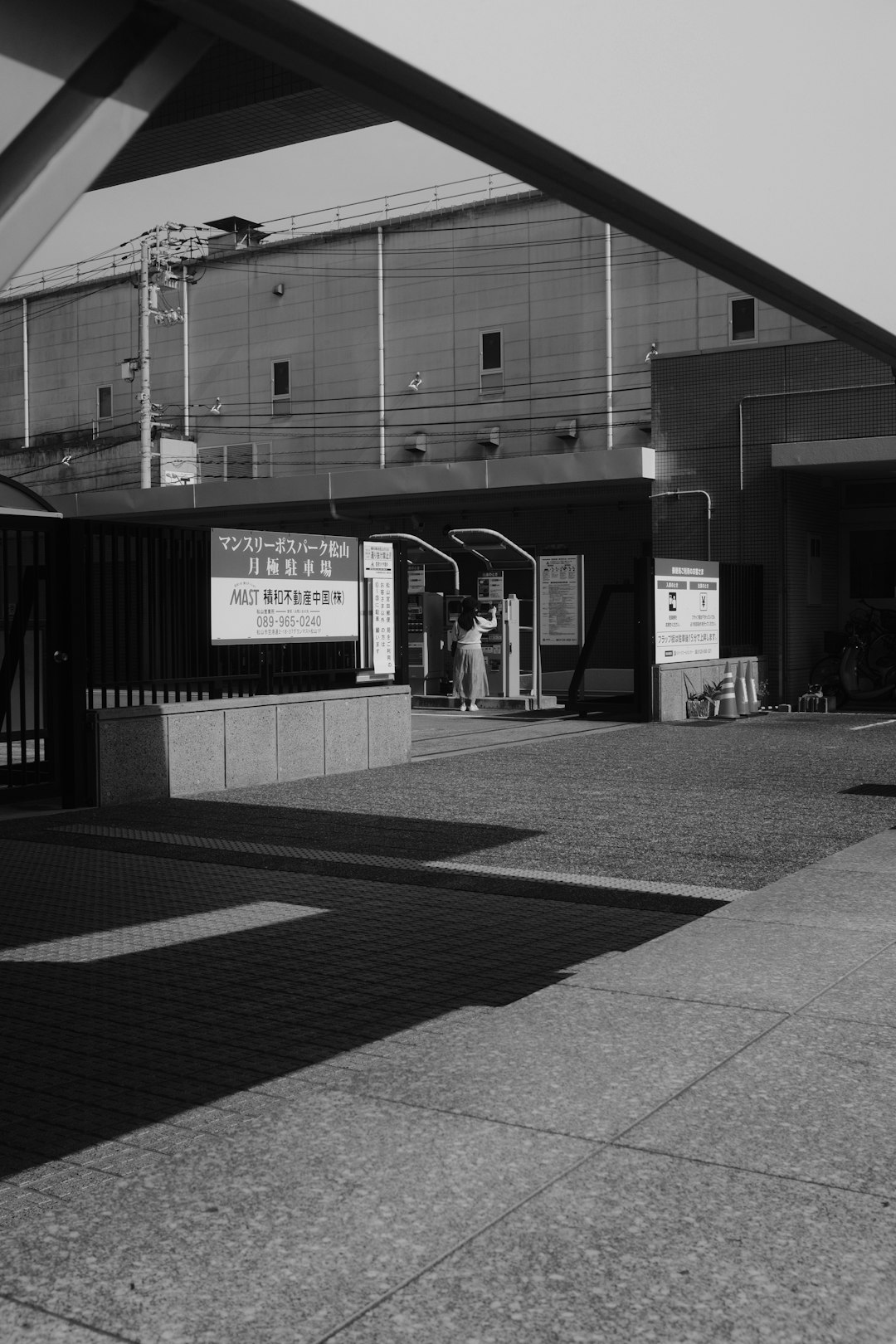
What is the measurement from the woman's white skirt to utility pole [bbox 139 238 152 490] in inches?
742

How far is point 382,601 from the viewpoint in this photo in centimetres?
1562

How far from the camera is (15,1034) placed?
561cm

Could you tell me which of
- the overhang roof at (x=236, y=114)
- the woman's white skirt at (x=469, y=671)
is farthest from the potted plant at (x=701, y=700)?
the overhang roof at (x=236, y=114)

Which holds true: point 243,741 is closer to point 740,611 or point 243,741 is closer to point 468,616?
point 468,616

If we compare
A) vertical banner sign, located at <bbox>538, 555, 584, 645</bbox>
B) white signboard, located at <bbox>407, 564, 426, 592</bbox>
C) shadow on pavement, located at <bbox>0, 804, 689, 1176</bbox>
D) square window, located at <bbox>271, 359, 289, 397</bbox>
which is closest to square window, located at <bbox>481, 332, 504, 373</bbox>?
square window, located at <bbox>271, 359, 289, 397</bbox>

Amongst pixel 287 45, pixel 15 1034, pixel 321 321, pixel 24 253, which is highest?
pixel 321 321

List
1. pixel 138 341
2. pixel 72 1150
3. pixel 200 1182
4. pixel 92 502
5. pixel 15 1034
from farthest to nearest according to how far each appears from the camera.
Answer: pixel 138 341
pixel 92 502
pixel 15 1034
pixel 72 1150
pixel 200 1182

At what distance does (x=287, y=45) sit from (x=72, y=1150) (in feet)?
10.0

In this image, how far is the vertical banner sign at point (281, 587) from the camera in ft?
44.3

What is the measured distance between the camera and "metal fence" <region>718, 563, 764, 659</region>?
75.4 feet

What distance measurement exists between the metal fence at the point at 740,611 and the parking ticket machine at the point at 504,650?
334cm

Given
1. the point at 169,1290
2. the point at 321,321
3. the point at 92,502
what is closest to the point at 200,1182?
the point at 169,1290

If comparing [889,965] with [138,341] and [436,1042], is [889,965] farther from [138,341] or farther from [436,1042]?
[138,341]

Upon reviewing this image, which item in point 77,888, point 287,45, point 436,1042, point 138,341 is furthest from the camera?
point 138,341
